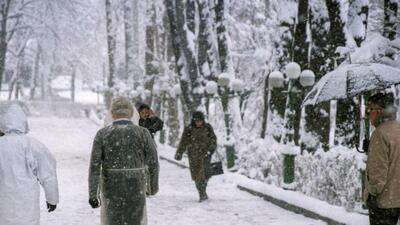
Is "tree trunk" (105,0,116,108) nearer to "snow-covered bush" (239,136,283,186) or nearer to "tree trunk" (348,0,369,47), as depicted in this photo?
"snow-covered bush" (239,136,283,186)

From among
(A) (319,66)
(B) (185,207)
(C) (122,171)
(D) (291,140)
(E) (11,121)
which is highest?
(A) (319,66)

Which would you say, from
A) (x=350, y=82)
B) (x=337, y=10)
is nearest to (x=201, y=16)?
(x=337, y=10)

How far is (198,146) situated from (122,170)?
18.8 ft

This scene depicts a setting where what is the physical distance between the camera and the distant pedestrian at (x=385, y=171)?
228 inches

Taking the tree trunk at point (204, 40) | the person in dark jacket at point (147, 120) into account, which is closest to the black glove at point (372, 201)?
the person in dark jacket at point (147, 120)

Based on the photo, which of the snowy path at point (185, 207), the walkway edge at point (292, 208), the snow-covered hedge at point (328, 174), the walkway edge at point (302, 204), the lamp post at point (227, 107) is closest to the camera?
the walkway edge at point (302, 204)

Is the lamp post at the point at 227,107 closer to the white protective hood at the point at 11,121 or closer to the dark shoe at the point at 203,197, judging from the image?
the dark shoe at the point at 203,197

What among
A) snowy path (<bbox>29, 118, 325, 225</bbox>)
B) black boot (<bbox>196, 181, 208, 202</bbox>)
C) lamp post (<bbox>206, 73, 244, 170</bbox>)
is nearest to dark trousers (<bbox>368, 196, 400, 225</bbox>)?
snowy path (<bbox>29, 118, 325, 225</bbox>)

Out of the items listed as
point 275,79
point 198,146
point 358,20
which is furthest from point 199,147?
point 358,20

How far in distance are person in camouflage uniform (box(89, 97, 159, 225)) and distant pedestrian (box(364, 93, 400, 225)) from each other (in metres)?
2.04

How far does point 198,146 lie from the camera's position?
468 inches

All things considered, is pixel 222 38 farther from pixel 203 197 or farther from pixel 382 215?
pixel 382 215

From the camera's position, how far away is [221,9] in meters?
19.1

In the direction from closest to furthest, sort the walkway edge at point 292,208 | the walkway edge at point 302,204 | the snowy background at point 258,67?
the walkway edge at point 302,204 → the walkway edge at point 292,208 → the snowy background at point 258,67
